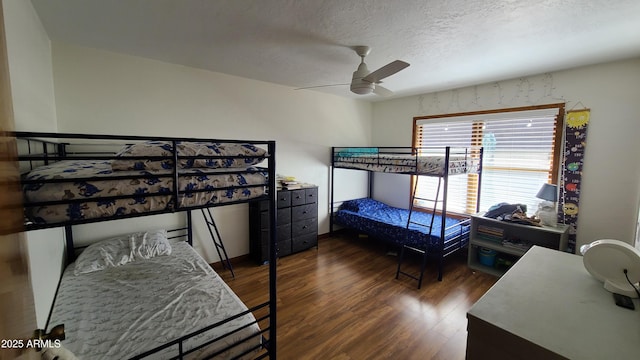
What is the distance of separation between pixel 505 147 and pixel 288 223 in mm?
2977

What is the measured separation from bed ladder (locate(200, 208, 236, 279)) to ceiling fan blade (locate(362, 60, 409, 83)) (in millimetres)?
2302

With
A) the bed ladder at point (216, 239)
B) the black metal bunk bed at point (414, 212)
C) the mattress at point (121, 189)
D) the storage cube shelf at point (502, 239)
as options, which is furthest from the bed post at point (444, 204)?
the bed ladder at point (216, 239)

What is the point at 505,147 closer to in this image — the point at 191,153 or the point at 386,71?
the point at 386,71

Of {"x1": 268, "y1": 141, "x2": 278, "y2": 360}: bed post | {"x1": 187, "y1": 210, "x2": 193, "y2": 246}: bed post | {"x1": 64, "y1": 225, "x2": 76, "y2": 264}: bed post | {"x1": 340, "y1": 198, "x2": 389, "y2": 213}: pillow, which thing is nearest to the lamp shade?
{"x1": 340, "y1": 198, "x2": 389, "y2": 213}: pillow

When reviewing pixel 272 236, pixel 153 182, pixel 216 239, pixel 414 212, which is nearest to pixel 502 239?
pixel 414 212

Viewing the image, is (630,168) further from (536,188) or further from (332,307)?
(332,307)

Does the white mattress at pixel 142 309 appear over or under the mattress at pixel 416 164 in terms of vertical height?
under

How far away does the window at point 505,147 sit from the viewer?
9.86 ft

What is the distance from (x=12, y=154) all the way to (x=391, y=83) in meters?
3.44

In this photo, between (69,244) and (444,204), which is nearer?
(69,244)

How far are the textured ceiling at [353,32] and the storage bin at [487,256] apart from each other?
211 cm

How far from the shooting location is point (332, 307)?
245cm

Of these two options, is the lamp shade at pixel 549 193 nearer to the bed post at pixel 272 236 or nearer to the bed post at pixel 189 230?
the bed post at pixel 272 236

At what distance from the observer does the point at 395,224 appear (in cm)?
353
